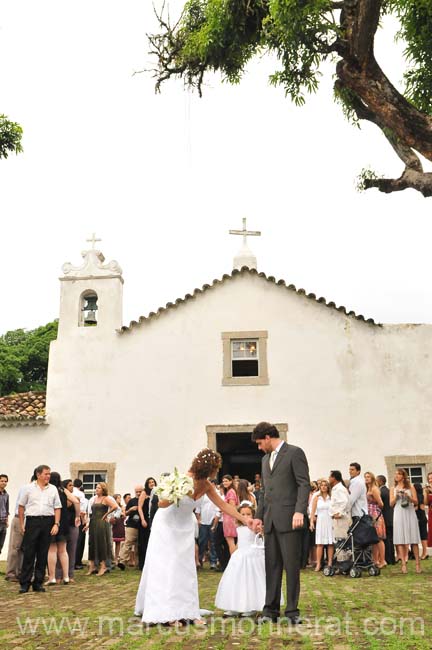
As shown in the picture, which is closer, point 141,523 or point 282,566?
point 282,566

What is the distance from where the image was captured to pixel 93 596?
9.06 metres

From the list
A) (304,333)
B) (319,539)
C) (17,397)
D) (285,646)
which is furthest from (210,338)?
(285,646)

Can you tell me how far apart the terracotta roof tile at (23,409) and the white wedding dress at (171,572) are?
1200 cm

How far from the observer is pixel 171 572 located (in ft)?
20.8

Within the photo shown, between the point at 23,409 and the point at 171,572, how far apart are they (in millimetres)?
13511

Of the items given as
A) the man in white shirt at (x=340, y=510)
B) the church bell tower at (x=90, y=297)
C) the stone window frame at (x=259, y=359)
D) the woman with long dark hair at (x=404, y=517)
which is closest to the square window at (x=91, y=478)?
the church bell tower at (x=90, y=297)

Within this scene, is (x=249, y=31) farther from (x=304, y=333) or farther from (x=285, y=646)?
(x=304, y=333)

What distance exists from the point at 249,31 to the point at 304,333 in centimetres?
953

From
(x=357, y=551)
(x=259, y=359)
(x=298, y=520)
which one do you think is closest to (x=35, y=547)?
(x=298, y=520)

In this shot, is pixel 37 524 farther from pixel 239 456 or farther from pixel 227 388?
pixel 239 456

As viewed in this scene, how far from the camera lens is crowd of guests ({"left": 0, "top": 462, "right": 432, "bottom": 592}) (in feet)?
32.2

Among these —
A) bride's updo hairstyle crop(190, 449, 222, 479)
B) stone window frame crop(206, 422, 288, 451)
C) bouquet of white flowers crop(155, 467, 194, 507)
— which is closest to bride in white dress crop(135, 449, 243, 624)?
bride's updo hairstyle crop(190, 449, 222, 479)

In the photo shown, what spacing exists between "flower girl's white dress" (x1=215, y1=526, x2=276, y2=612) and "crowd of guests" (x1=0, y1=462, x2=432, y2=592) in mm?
2072

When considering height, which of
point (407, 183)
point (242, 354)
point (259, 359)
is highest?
point (407, 183)
